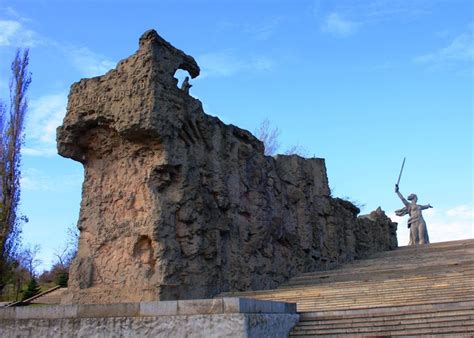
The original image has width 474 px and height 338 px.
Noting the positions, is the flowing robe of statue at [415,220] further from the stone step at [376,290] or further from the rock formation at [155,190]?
the stone step at [376,290]

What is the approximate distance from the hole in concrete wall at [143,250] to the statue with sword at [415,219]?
1577 cm

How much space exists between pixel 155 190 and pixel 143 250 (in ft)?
3.07

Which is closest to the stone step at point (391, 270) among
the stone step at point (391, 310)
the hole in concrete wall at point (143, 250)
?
the stone step at point (391, 310)

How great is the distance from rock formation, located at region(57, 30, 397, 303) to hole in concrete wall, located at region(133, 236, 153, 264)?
0.05ft

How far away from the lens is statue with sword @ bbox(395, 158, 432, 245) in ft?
69.9

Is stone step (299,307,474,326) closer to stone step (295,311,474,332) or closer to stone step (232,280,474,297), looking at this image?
stone step (295,311,474,332)

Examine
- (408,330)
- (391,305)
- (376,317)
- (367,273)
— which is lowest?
(408,330)

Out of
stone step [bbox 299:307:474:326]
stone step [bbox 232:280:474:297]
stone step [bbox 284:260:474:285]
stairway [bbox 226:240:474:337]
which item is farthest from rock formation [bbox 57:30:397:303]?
stone step [bbox 299:307:474:326]

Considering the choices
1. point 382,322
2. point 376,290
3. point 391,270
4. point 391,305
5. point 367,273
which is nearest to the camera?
point 382,322

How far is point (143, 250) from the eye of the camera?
804cm

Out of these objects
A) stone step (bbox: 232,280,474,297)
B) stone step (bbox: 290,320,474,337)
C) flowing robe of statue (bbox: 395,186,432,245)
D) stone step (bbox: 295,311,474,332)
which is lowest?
stone step (bbox: 290,320,474,337)

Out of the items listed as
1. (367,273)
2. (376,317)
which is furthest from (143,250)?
(367,273)

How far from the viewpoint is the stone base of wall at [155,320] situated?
515cm

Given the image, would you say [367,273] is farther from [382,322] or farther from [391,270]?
[382,322]
